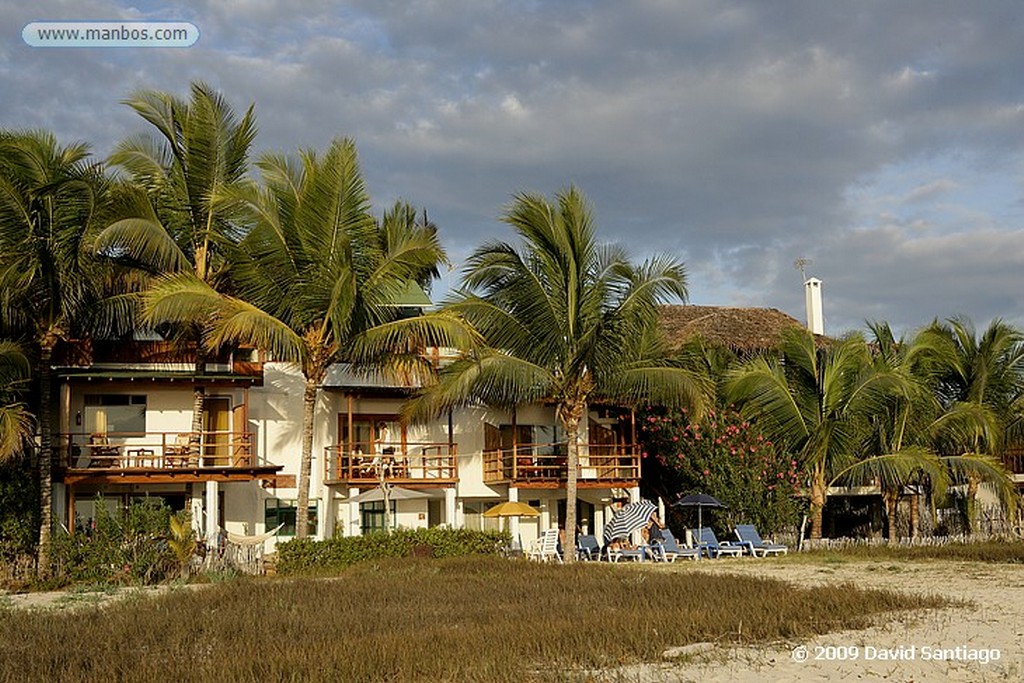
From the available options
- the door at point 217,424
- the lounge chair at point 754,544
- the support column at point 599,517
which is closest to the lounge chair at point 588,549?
the lounge chair at point 754,544

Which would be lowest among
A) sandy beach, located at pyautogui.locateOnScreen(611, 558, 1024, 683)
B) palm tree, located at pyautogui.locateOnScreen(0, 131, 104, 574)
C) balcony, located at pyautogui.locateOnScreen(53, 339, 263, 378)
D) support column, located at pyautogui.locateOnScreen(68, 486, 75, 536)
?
sandy beach, located at pyautogui.locateOnScreen(611, 558, 1024, 683)

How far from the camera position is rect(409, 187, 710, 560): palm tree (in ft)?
82.9

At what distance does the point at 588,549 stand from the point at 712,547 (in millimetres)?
2866

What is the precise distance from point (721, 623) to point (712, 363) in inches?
774

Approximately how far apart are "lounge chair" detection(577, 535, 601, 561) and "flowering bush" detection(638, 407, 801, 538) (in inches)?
158

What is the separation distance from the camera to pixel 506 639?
11.7 meters

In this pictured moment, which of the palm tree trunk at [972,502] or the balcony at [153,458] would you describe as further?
the palm tree trunk at [972,502]

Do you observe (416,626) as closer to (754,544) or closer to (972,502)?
(754,544)

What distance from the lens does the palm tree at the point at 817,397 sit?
28.6 metres

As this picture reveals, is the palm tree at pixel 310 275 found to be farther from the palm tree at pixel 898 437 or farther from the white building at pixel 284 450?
the palm tree at pixel 898 437

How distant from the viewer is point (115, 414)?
2758 cm

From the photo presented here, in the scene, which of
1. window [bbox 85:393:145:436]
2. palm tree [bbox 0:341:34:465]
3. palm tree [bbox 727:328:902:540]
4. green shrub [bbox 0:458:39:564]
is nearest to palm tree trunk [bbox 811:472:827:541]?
Result: palm tree [bbox 727:328:902:540]

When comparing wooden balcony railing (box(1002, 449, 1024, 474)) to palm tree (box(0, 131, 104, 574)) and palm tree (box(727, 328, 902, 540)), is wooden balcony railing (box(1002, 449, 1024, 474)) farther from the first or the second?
palm tree (box(0, 131, 104, 574))

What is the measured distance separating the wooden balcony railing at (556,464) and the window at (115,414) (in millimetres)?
8746
